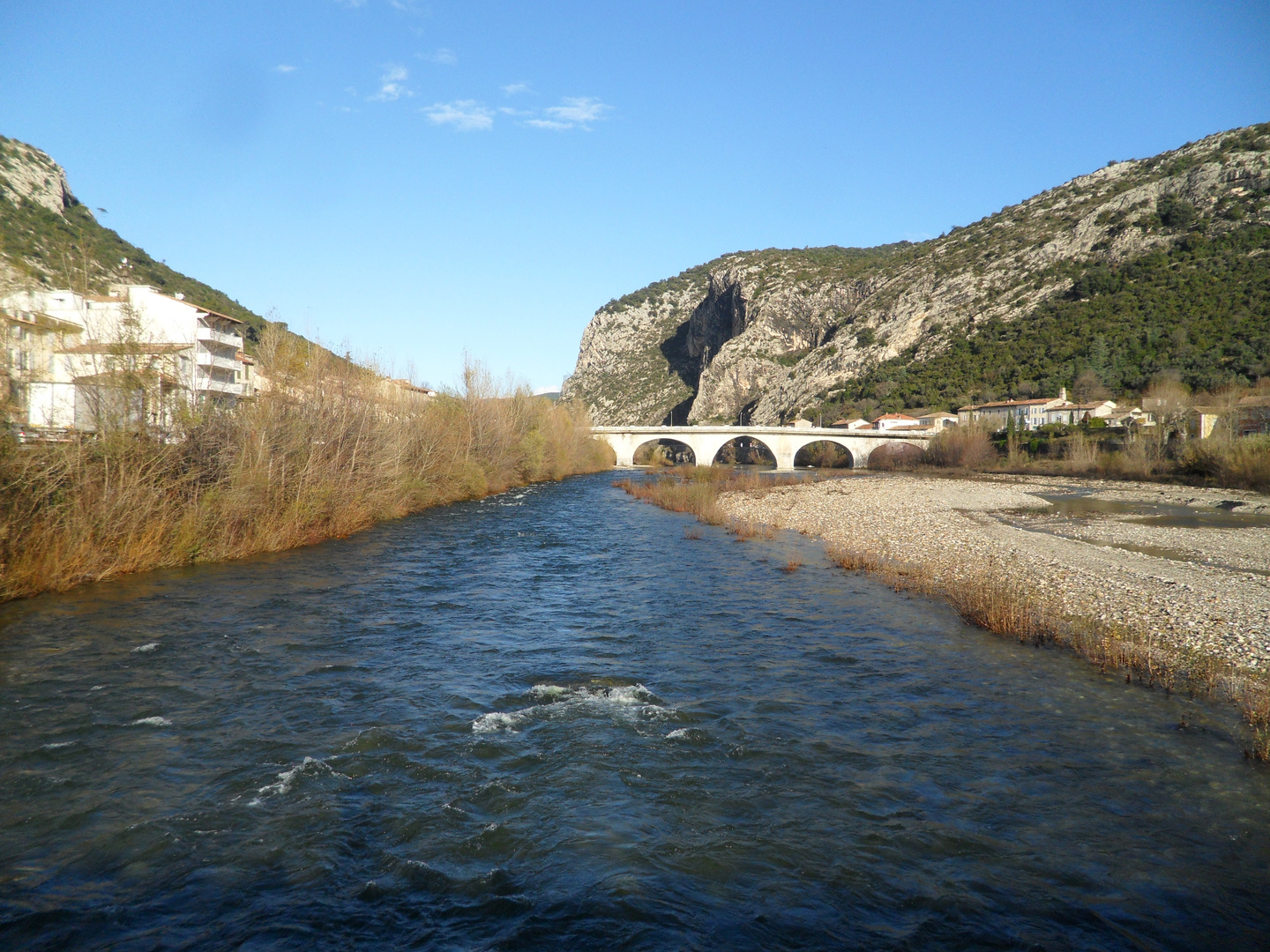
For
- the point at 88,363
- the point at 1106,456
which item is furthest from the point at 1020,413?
the point at 88,363

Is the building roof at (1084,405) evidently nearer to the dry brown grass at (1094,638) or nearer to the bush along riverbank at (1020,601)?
the bush along riverbank at (1020,601)

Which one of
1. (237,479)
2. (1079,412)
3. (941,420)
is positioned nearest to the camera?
(237,479)

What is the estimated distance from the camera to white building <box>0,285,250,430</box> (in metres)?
12.3

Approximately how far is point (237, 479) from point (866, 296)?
419 ft

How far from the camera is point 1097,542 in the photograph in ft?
73.8

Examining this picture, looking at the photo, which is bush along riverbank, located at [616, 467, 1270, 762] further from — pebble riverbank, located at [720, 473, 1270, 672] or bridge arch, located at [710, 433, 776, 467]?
bridge arch, located at [710, 433, 776, 467]

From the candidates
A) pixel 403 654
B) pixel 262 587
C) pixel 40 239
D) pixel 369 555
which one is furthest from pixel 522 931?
pixel 40 239

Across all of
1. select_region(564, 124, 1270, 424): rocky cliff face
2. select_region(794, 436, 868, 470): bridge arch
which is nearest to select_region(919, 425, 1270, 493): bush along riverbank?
select_region(794, 436, 868, 470): bridge arch

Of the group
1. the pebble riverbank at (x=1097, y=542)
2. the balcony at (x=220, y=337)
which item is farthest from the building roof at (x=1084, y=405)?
the balcony at (x=220, y=337)

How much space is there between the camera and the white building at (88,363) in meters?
12.3

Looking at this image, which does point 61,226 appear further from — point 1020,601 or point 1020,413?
point 1020,413

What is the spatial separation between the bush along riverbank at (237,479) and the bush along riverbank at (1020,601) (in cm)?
1412

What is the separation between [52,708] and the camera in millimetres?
8766

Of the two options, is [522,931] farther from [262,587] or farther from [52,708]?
[262,587]
